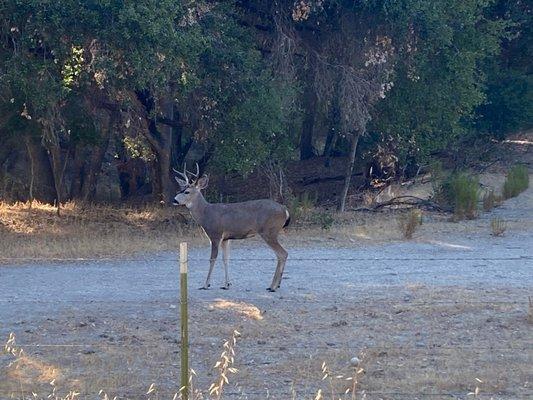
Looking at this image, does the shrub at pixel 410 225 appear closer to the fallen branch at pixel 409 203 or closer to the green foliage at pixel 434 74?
the green foliage at pixel 434 74

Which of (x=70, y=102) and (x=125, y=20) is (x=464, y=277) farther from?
(x=70, y=102)

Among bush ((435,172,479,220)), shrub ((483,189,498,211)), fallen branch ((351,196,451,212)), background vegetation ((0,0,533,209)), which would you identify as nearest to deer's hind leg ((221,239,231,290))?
background vegetation ((0,0,533,209))

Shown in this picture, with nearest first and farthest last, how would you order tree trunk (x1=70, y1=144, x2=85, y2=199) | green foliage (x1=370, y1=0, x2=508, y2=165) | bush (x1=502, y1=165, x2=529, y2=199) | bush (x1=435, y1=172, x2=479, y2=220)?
1. green foliage (x1=370, y1=0, x2=508, y2=165)
2. bush (x1=435, y1=172, x2=479, y2=220)
3. bush (x1=502, y1=165, x2=529, y2=199)
4. tree trunk (x1=70, y1=144, x2=85, y2=199)

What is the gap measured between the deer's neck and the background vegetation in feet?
11.8

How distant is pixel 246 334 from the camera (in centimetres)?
1168

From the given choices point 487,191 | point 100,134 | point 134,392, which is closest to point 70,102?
point 100,134

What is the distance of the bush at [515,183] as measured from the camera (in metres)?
27.8

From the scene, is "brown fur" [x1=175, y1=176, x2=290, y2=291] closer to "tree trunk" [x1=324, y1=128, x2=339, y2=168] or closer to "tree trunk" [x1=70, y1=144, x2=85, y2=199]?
"tree trunk" [x1=70, y1=144, x2=85, y2=199]

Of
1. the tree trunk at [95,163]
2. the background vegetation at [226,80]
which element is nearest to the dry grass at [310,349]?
Answer: the background vegetation at [226,80]

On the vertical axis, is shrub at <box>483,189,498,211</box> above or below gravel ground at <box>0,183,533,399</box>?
above

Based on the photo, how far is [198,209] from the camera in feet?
50.7

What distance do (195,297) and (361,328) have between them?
2976 millimetres

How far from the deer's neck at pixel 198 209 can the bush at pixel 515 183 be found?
1410 cm

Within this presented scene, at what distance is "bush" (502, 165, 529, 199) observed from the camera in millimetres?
27797
